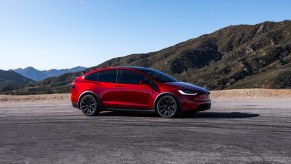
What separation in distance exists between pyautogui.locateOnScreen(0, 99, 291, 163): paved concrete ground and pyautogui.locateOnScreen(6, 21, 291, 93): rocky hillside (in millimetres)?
62525

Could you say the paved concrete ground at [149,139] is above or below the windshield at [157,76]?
below

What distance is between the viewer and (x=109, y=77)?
12.9 m

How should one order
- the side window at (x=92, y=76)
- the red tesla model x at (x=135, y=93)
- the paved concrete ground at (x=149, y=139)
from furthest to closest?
1. the side window at (x=92, y=76)
2. the red tesla model x at (x=135, y=93)
3. the paved concrete ground at (x=149, y=139)

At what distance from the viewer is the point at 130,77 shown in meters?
12.6

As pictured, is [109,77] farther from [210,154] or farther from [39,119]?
[210,154]

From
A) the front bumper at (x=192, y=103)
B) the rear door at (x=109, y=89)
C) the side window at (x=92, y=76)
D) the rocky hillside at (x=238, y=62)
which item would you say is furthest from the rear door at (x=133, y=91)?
the rocky hillside at (x=238, y=62)

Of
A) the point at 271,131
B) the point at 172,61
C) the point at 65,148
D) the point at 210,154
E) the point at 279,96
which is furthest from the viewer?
the point at 172,61

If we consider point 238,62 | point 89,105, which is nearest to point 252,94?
point 89,105

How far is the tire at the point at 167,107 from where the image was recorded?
11859 millimetres

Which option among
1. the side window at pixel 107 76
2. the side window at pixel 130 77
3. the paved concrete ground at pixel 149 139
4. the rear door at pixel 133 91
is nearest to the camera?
the paved concrete ground at pixel 149 139

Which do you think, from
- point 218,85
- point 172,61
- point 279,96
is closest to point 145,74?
point 279,96

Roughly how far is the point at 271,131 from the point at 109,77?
18.1 ft

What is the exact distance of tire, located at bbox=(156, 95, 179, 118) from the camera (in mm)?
11859

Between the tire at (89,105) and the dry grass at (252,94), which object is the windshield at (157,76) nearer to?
the tire at (89,105)
